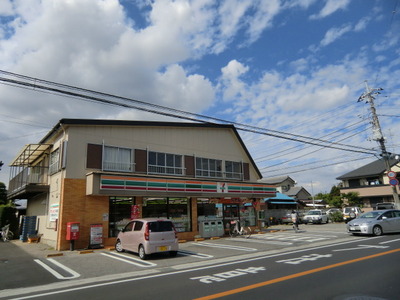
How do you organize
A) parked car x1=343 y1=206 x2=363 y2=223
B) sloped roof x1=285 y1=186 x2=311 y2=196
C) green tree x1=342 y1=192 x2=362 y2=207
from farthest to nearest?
sloped roof x1=285 y1=186 x2=311 y2=196 → green tree x1=342 y1=192 x2=362 y2=207 → parked car x1=343 y1=206 x2=363 y2=223

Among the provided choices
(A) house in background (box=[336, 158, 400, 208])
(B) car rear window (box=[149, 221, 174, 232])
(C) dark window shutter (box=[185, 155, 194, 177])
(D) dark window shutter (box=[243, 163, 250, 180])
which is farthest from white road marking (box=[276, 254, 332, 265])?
(A) house in background (box=[336, 158, 400, 208])

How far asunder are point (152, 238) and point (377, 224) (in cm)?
1334

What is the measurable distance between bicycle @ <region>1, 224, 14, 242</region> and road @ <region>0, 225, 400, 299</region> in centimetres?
1346

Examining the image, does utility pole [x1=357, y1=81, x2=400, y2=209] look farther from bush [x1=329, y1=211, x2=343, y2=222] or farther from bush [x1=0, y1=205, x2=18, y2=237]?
bush [x1=0, y1=205, x2=18, y2=237]

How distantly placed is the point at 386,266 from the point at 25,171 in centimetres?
2320

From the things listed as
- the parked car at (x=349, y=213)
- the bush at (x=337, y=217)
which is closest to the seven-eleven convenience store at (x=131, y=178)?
the parked car at (x=349, y=213)

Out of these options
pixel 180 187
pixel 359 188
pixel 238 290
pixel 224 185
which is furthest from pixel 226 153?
pixel 359 188

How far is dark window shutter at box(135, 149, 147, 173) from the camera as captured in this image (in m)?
18.8

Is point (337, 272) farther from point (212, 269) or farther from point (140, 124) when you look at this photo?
point (140, 124)

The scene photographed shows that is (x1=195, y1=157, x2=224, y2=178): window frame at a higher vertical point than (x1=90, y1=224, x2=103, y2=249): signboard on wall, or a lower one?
higher

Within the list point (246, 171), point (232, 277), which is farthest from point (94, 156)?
point (246, 171)

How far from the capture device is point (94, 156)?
17.2m

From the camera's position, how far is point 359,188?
143ft

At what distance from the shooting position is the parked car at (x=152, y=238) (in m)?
11.5
